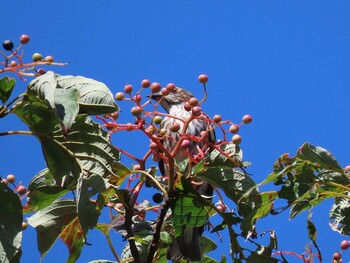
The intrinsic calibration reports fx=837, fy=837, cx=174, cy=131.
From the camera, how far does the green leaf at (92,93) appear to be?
2668mm

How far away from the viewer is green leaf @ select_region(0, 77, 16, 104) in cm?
271

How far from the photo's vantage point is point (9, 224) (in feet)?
8.43

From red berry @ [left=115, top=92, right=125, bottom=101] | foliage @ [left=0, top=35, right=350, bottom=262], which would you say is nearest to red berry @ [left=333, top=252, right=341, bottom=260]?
foliage @ [left=0, top=35, right=350, bottom=262]

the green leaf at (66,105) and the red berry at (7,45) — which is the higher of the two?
the red berry at (7,45)

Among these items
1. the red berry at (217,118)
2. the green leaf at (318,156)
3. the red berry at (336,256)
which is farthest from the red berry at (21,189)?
the red berry at (336,256)

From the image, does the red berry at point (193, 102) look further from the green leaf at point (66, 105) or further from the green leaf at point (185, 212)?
the green leaf at point (66, 105)

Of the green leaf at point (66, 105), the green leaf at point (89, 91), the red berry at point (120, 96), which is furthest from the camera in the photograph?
the red berry at point (120, 96)

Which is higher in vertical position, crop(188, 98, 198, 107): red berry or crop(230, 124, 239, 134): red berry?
crop(188, 98, 198, 107): red berry

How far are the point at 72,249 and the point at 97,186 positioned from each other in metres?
0.57

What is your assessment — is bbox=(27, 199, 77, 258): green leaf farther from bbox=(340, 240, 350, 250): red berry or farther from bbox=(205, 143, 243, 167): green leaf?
bbox=(340, 240, 350, 250): red berry

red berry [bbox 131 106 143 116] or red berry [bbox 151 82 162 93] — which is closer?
red berry [bbox 131 106 143 116]

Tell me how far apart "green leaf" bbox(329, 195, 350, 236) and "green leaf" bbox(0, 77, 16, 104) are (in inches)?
51.6

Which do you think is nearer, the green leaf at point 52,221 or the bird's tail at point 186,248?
the green leaf at point 52,221

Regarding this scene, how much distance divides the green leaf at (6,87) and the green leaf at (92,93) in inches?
6.3
